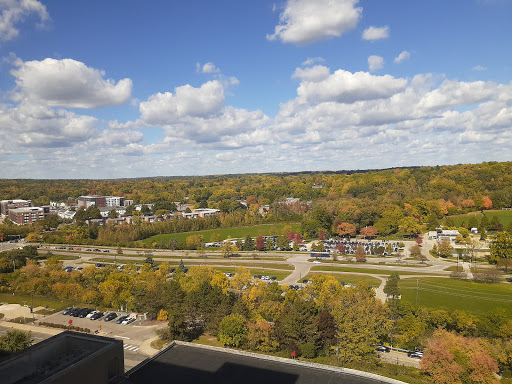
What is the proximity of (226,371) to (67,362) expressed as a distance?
8.38m

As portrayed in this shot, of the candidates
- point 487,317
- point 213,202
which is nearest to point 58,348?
point 487,317

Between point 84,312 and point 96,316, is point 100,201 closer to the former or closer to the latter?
point 84,312

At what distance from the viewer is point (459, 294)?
4475 centimetres

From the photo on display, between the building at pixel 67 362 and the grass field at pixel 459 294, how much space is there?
122ft

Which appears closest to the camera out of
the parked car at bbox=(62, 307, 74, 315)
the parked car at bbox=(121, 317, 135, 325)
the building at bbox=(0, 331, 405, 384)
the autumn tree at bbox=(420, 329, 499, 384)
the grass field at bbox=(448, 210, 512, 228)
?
the building at bbox=(0, 331, 405, 384)

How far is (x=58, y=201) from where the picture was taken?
568 feet

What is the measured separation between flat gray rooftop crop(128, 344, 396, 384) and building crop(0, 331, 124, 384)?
2.37 meters

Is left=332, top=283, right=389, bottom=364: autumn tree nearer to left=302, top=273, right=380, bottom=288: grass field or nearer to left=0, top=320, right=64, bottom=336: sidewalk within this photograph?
left=302, top=273, right=380, bottom=288: grass field

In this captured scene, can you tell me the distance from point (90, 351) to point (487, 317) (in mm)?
34291

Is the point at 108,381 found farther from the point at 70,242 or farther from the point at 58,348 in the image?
the point at 70,242

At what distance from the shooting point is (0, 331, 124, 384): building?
14211 mm

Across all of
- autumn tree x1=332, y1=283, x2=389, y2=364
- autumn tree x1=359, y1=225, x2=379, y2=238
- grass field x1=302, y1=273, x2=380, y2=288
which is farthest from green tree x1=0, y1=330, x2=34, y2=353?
autumn tree x1=359, y1=225, x2=379, y2=238

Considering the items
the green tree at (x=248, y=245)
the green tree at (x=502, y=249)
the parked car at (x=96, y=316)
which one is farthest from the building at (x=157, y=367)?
the green tree at (x=248, y=245)

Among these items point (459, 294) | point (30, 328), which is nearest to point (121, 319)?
point (30, 328)
